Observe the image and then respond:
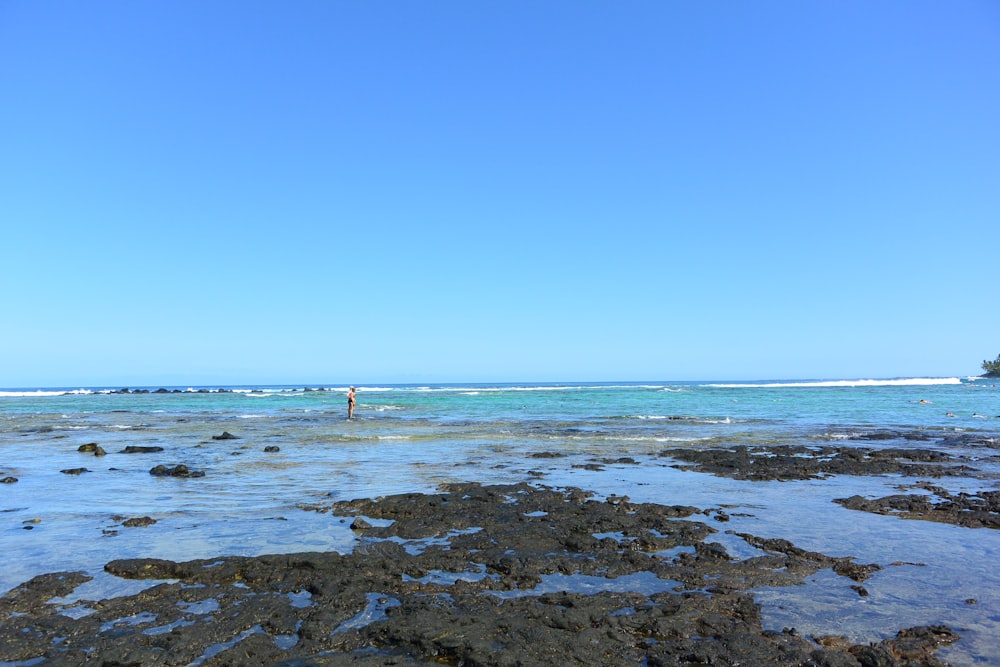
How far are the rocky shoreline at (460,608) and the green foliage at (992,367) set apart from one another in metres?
195

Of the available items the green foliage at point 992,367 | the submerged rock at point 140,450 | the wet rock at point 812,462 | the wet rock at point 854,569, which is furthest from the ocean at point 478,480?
the green foliage at point 992,367

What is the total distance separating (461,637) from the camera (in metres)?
5.84

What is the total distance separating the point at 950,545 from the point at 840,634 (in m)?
4.52

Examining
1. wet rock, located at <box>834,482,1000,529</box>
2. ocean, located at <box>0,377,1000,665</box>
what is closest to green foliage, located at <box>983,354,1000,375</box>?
ocean, located at <box>0,377,1000,665</box>

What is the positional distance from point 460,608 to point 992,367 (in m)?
203

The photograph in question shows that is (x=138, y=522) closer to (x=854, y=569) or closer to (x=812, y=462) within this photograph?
(x=854, y=569)

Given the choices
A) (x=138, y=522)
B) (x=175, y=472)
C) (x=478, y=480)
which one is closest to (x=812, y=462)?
(x=478, y=480)

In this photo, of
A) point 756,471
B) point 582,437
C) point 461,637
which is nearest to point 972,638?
point 461,637

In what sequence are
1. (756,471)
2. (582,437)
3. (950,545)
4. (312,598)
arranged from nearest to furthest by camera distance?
(312,598)
(950,545)
(756,471)
(582,437)

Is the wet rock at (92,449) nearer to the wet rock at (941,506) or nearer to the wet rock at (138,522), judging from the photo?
the wet rock at (138,522)

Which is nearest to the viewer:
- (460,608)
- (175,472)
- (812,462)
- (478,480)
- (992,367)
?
(460,608)

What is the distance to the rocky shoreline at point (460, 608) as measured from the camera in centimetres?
557

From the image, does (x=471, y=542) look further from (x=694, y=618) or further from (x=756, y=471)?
(x=756, y=471)

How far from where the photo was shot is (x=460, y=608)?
21.5 ft
